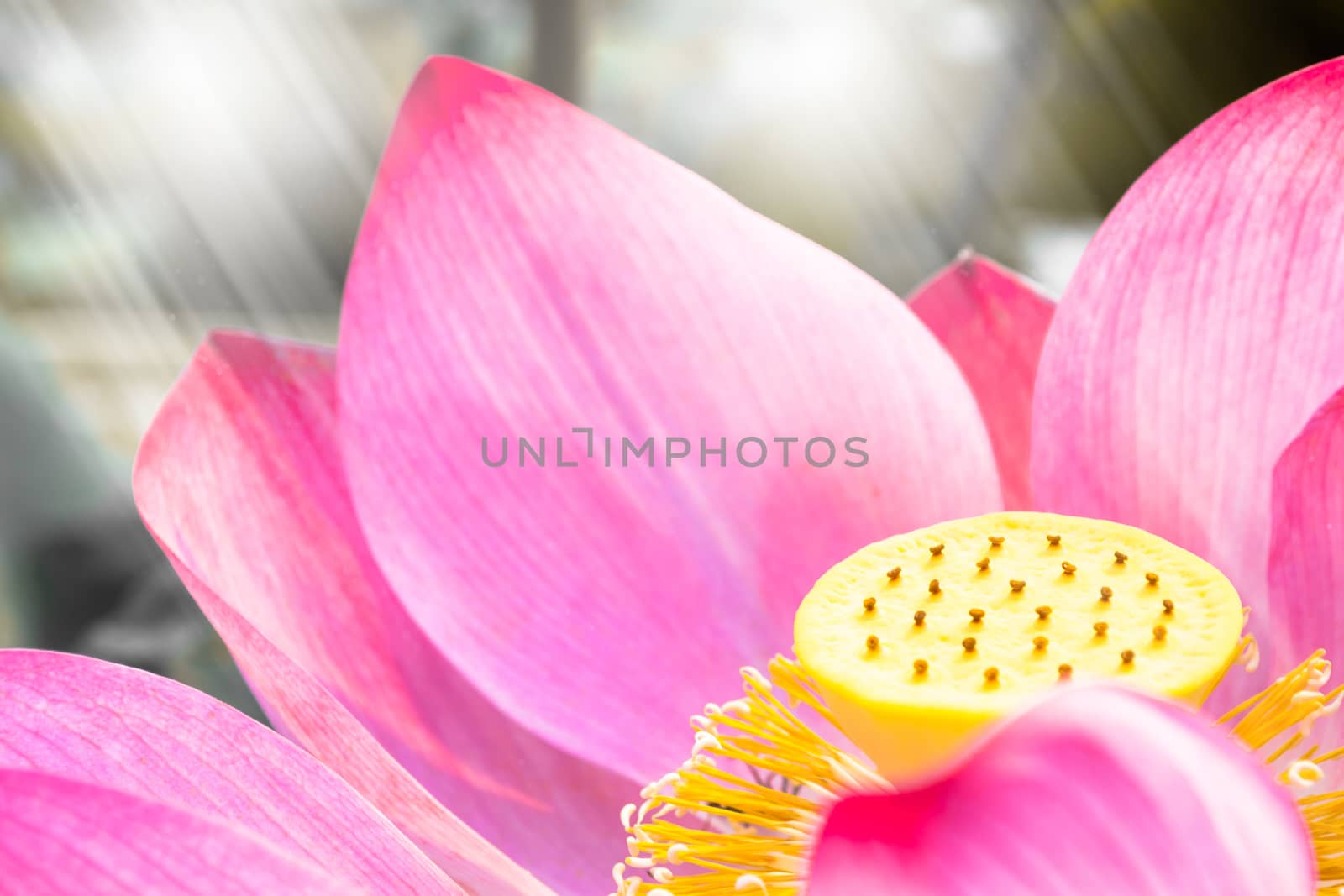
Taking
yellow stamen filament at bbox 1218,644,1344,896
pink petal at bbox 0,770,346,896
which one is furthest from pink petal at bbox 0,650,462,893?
yellow stamen filament at bbox 1218,644,1344,896

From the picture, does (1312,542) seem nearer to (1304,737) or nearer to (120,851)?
(1304,737)

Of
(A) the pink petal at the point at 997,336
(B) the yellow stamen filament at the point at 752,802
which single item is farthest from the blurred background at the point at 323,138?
(B) the yellow stamen filament at the point at 752,802

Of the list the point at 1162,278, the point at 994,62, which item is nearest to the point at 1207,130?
the point at 1162,278

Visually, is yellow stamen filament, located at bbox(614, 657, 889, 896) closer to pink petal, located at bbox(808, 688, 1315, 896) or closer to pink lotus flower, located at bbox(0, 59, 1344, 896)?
pink lotus flower, located at bbox(0, 59, 1344, 896)

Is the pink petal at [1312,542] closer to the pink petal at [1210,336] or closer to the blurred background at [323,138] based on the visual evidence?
the pink petal at [1210,336]

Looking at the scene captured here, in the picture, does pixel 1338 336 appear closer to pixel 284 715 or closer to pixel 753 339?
pixel 753 339
